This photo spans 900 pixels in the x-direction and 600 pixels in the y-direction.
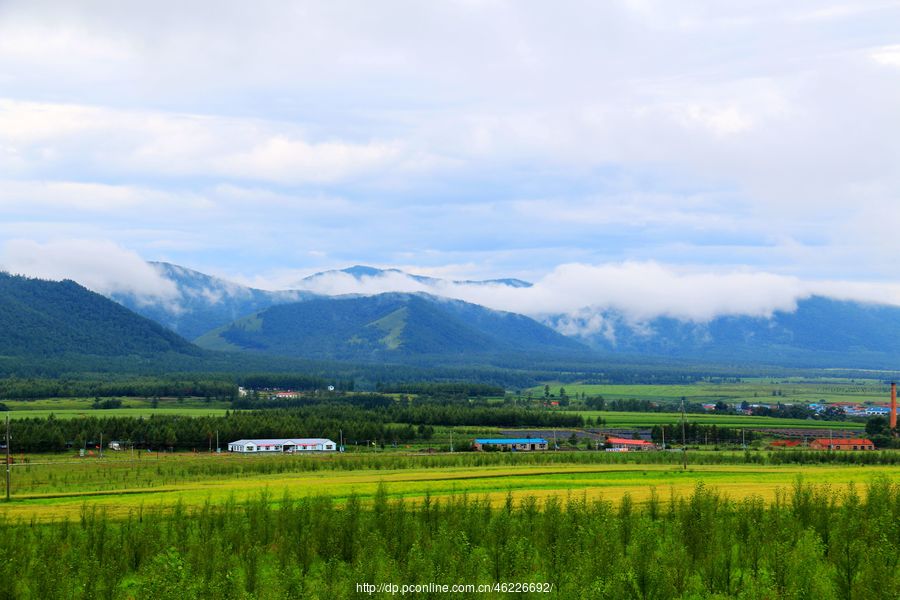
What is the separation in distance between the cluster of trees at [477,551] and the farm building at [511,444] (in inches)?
2618

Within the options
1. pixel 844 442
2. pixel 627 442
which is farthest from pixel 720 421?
pixel 627 442

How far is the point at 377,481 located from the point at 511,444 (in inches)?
1927

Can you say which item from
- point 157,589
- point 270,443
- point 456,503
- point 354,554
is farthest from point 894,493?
point 270,443

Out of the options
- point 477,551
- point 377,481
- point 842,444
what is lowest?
point 842,444

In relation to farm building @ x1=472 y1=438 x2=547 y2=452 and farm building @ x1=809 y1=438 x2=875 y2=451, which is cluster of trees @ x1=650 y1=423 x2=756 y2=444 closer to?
farm building @ x1=809 y1=438 x2=875 y2=451

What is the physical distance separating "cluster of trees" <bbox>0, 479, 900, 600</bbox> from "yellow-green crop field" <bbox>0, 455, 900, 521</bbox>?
9462 millimetres

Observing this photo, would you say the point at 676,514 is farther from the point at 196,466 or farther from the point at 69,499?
the point at 196,466

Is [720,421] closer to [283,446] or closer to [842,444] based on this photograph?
[842,444]

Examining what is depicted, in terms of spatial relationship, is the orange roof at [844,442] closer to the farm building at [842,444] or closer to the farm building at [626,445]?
the farm building at [842,444]

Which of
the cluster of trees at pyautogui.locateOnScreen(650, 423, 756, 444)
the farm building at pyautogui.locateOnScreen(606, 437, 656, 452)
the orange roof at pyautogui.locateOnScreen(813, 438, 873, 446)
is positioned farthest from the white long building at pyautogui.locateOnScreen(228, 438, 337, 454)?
the orange roof at pyautogui.locateOnScreen(813, 438, 873, 446)

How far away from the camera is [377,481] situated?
7031 cm

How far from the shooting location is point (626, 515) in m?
42.1

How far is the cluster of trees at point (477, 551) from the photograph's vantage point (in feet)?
98.2

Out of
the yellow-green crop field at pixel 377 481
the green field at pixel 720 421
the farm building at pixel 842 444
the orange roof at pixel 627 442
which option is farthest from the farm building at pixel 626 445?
the yellow-green crop field at pixel 377 481
